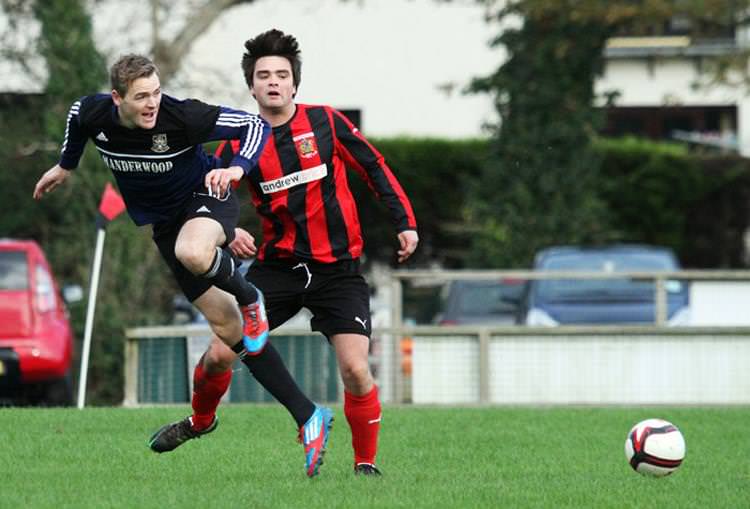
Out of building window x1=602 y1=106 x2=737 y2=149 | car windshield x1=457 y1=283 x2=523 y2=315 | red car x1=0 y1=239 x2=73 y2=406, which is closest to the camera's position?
red car x1=0 y1=239 x2=73 y2=406

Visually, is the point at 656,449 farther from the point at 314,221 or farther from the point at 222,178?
the point at 222,178

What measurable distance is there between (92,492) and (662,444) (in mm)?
2693

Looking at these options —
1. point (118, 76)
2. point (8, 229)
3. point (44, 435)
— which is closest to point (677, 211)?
point (8, 229)

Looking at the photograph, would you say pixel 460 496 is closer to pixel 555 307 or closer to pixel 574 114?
pixel 555 307

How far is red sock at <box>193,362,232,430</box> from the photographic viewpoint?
8.49m

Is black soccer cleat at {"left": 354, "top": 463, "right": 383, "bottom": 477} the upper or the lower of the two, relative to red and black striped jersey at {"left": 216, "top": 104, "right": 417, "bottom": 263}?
lower

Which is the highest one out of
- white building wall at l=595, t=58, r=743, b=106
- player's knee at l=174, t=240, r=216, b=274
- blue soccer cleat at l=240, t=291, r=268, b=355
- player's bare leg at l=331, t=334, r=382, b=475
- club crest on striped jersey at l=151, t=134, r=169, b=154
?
white building wall at l=595, t=58, r=743, b=106

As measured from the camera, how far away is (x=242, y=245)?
8500 millimetres

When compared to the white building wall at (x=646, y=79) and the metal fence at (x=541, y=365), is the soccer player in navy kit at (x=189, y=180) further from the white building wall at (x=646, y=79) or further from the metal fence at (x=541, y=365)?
the white building wall at (x=646, y=79)

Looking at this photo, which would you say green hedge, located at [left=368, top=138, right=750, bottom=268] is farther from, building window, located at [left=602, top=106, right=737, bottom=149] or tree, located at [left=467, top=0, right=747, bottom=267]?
building window, located at [left=602, top=106, right=737, bottom=149]

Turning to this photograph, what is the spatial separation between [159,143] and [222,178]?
46 cm

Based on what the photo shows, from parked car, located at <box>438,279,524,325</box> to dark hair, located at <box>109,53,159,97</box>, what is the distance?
37.9 feet

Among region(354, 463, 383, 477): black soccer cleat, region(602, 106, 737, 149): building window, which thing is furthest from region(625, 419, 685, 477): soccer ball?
region(602, 106, 737, 149): building window

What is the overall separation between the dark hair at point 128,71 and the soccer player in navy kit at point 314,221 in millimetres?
562
